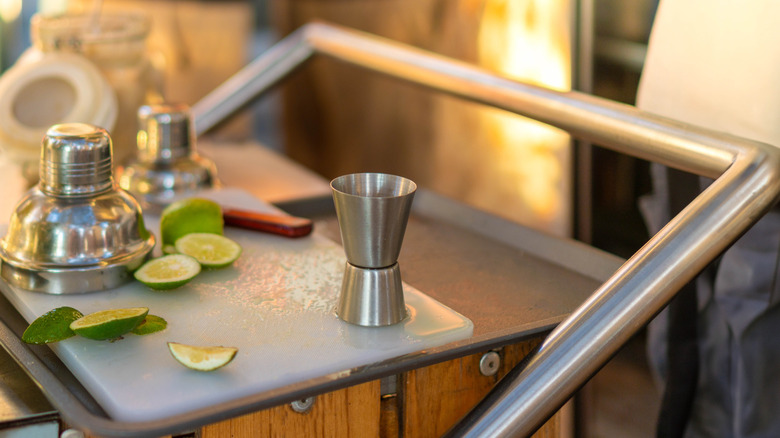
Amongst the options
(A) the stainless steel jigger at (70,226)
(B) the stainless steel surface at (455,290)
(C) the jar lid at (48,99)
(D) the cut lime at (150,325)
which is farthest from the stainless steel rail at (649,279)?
(C) the jar lid at (48,99)

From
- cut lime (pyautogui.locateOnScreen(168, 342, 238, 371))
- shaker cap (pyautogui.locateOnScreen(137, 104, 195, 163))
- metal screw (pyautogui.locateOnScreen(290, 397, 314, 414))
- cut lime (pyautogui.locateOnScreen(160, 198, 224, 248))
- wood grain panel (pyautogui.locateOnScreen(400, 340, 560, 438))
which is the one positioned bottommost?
wood grain panel (pyautogui.locateOnScreen(400, 340, 560, 438))

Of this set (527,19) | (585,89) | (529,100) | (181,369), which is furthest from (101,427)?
(527,19)

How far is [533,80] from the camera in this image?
1628 millimetres

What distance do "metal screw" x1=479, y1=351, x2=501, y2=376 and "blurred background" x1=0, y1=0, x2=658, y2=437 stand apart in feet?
1.30

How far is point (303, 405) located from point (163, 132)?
63cm

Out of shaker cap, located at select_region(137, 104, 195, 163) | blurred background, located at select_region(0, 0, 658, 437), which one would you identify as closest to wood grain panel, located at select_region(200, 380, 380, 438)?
blurred background, located at select_region(0, 0, 658, 437)

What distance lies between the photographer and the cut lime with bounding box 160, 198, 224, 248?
1.03m

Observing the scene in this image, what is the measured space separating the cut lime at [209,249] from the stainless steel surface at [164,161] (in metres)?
0.26

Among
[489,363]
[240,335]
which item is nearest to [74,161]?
[240,335]

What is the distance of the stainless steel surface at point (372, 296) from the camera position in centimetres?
82

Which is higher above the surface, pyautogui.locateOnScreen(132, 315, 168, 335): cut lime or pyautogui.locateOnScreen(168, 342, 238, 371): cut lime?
pyautogui.locateOnScreen(168, 342, 238, 371): cut lime

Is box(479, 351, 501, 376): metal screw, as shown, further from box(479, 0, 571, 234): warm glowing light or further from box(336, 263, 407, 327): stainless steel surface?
box(479, 0, 571, 234): warm glowing light

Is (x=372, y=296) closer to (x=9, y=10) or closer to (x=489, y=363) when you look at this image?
(x=489, y=363)

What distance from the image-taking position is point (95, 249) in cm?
91
